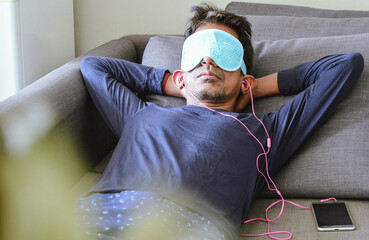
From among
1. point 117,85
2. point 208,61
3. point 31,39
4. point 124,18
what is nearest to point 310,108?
point 208,61

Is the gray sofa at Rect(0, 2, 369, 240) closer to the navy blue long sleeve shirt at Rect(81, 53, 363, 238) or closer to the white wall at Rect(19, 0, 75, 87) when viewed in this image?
the navy blue long sleeve shirt at Rect(81, 53, 363, 238)

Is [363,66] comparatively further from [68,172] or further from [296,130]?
[68,172]

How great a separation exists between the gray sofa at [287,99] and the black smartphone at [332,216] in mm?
21

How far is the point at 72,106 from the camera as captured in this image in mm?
1772

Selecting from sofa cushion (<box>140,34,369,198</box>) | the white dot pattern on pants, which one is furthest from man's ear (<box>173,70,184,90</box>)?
the white dot pattern on pants

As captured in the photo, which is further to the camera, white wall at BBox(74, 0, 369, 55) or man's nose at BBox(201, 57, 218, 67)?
white wall at BBox(74, 0, 369, 55)

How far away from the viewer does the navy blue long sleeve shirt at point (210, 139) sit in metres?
1.49

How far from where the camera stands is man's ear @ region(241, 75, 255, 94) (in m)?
1.81

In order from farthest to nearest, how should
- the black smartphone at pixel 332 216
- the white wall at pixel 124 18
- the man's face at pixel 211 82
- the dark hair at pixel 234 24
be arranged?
the white wall at pixel 124 18, the dark hair at pixel 234 24, the man's face at pixel 211 82, the black smartphone at pixel 332 216

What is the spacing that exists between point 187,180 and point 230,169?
0.44ft

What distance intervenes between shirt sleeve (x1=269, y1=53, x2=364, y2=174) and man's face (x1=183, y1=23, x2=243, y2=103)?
0.55 feet

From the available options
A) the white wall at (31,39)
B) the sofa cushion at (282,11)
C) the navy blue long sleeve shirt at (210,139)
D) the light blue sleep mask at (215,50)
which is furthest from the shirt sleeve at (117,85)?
the sofa cushion at (282,11)

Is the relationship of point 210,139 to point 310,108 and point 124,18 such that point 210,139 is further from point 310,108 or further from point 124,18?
point 124,18

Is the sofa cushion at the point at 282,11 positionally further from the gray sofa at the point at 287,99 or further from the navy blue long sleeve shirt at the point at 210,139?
the navy blue long sleeve shirt at the point at 210,139
